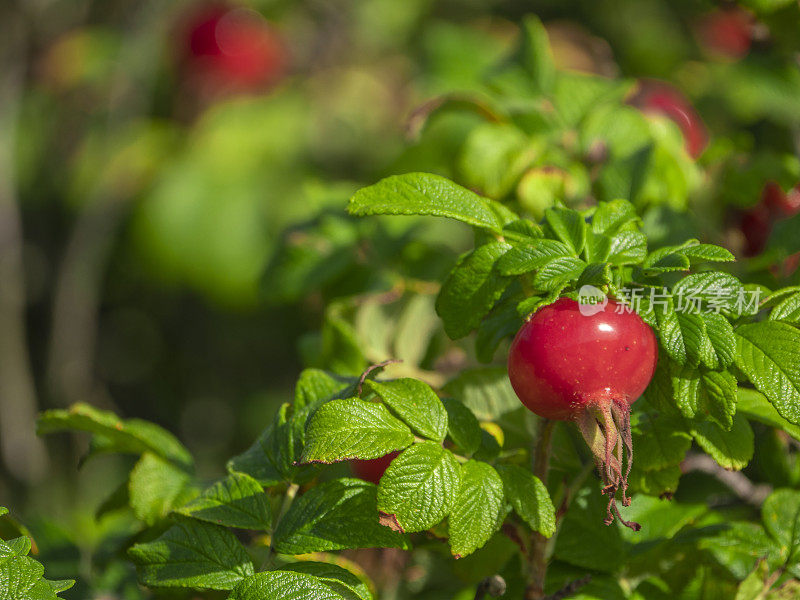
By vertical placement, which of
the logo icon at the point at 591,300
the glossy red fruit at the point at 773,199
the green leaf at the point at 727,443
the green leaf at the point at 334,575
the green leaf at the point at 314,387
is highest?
the logo icon at the point at 591,300

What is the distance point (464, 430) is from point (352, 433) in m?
0.09

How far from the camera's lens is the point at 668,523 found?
2.29 feet

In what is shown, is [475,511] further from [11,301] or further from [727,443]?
[11,301]

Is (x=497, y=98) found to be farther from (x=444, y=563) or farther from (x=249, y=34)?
(x=249, y=34)

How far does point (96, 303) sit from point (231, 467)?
203 centimetres

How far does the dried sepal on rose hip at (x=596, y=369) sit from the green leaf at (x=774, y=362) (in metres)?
0.06

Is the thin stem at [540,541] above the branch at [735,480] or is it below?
above

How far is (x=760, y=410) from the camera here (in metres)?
0.63

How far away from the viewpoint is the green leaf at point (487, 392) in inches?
28.7

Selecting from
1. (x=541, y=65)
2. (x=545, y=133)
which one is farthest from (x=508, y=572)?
(x=541, y=65)

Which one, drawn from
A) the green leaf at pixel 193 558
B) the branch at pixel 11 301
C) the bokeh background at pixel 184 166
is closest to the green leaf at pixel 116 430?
the green leaf at pixel 193 558

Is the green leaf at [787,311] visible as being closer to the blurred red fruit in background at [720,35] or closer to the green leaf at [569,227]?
the green leaf at [569,227]

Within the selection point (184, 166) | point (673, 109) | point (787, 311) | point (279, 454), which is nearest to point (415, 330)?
point (279, 454)

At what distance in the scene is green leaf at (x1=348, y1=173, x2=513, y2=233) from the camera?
1.94 feet
